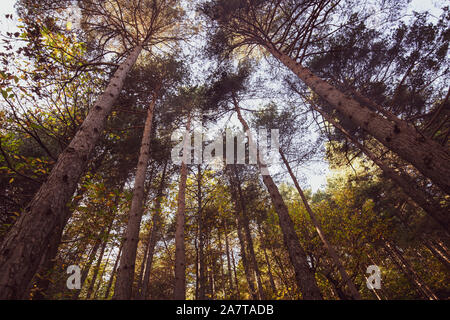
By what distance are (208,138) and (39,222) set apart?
454 inches

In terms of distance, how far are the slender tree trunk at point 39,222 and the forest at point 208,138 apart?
0.04 feet

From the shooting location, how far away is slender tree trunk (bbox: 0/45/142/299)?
1.48 meters

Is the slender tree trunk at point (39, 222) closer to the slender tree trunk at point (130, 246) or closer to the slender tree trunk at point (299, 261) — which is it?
the slender tree trunk at point (130, 246)

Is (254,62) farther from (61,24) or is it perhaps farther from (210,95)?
(61,24)

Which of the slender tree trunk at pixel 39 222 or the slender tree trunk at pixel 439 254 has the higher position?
the slender tree trunk at pixel 439 254

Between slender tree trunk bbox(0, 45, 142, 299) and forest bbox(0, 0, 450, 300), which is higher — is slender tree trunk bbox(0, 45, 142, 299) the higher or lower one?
the lower one

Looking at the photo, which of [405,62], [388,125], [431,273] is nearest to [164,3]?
[388,125]

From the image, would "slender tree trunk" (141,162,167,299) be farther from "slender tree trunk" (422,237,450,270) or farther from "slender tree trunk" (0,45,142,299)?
"slender tree trunk" (422,237,450,270)

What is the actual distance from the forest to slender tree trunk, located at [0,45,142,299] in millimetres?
13

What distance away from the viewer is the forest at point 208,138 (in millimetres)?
3238

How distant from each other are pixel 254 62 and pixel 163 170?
914 centimetres

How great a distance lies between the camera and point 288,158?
11.1 metres

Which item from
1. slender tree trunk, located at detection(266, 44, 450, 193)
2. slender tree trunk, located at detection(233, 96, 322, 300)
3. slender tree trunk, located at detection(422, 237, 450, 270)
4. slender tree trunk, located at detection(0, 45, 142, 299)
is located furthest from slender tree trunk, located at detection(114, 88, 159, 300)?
A: slender tree trunk, located at detection(422, 237, 450, 270)

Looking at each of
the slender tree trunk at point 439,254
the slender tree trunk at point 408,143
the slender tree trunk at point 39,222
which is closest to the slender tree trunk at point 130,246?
the slender tree trunk at point 39,222
